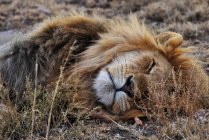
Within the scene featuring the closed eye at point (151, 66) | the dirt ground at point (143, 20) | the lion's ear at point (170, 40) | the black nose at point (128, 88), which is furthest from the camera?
the lion's ear at point (170, 40)

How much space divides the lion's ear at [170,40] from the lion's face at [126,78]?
0.35 meters

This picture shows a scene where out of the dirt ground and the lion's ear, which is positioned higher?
the lion's ear

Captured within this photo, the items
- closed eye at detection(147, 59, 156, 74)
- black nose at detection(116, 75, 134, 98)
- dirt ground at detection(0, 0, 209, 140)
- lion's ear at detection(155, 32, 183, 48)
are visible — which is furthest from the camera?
lion's ear at detection(155, 32, 183, 48)

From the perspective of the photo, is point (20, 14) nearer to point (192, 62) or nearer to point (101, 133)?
point (192, 62)

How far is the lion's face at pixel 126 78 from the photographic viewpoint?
464 cm

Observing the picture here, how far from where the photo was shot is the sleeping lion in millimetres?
4676

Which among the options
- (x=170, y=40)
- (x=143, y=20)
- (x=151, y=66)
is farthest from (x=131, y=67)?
(x=143, y=20)

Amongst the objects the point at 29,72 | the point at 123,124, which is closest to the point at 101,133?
the point at 123,124

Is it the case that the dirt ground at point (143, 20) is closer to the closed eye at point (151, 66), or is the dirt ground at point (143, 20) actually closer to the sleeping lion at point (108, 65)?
the sleeping lion at point (108, 65)

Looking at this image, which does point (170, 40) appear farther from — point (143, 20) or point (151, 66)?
point (143, 20)

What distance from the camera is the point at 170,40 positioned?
550 cm

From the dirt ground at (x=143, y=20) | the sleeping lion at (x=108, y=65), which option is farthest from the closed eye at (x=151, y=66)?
the dirt ground at (x=143, y=20)

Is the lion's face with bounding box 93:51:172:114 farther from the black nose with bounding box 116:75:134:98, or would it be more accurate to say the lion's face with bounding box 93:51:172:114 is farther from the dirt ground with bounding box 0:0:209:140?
the dirt ground with bounding box 0:0:209:140

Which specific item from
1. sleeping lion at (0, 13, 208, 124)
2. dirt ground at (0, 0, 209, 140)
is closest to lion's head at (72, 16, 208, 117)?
sleeping lion at (0, 13, 208, 124)
